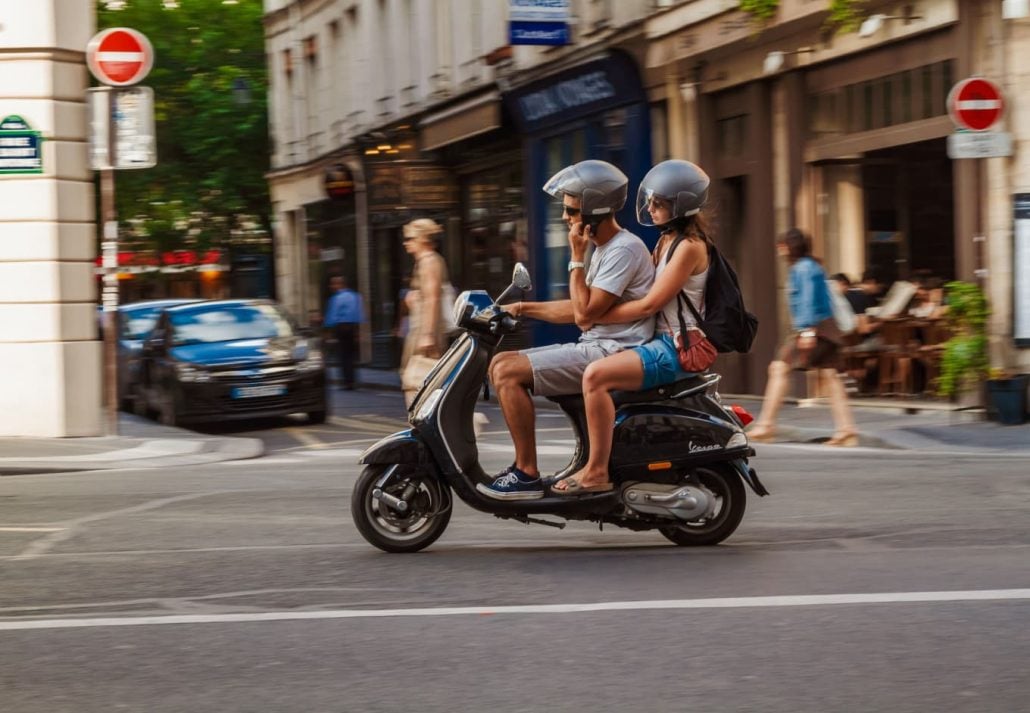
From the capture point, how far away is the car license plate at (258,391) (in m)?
18.2

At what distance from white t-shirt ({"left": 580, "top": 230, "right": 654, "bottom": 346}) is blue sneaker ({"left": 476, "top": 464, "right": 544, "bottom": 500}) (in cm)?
66

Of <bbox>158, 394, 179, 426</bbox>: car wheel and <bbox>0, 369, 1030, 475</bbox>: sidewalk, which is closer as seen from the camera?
<bbox>0, 369, 1030, 475</bbox>: sidewalk

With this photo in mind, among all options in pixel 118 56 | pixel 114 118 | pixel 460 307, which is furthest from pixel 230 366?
pixel 460 307

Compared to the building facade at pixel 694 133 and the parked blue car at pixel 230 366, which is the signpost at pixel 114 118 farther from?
the building facade at pixel 694 133

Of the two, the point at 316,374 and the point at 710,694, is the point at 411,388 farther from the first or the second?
the point at 710,694

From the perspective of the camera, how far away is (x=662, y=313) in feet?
25.0

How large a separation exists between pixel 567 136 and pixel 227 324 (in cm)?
877

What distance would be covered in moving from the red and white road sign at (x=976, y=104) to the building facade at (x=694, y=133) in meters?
0.62

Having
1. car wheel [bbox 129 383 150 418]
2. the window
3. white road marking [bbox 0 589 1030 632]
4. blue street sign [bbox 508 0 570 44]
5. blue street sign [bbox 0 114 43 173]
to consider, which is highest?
blue street sign [bbox 508 0 570 44]

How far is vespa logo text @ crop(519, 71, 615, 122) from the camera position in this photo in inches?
966

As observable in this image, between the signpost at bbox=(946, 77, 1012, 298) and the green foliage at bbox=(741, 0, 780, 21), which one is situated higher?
the green foliage at bbox=(741, 0, 780, 21)

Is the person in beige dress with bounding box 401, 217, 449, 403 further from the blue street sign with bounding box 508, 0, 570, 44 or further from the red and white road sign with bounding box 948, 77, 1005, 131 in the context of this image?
the blue street sign with bounding box 508, 0, 570, 44

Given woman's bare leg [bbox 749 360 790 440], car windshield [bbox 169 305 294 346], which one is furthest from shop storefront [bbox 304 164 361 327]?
woman's bare leg [bbox 749 360 790 440]

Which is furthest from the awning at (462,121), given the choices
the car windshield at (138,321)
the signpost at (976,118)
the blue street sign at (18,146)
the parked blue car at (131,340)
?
the signpost at (976,118)
